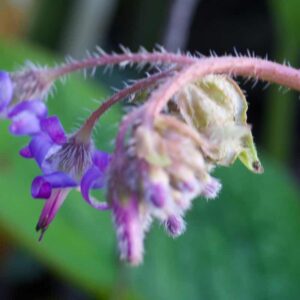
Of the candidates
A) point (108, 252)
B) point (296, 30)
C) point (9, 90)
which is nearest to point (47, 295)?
point (108, 252)

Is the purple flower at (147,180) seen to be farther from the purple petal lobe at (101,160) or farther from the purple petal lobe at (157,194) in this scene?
the purple petal lobe at (101,160)

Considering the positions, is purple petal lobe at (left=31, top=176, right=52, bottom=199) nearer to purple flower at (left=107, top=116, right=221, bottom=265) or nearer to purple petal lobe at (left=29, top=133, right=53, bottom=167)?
purple petal lobe at (left=29, top=133, right=53, bottom=167)

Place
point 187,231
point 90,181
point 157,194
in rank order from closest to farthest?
point 157,194 < point 90,181 < point 187,231

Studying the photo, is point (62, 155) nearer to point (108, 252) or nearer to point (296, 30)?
point (108, 252)

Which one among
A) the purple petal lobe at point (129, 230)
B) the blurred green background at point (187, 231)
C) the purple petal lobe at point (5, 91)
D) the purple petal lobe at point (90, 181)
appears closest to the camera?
the purple petal lobe at point (129, 230)

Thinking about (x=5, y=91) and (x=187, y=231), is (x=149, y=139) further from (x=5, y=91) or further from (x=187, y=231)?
(x=187, y=231)

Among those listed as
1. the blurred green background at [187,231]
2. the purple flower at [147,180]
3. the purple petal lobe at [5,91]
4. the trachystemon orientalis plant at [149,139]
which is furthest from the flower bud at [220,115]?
the blurred green background at [187,231]

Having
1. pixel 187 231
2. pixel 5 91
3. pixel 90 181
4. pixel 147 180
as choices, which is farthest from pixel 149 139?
pixel 187 231
